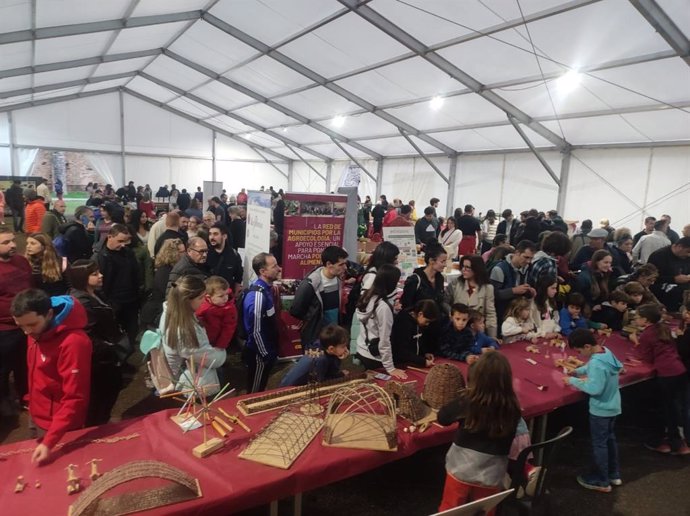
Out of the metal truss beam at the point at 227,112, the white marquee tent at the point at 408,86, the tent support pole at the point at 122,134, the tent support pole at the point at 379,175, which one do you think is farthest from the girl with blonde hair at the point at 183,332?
the tent support pole at the point at 122,134

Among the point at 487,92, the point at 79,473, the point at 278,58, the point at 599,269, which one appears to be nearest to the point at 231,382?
the point at 79,473

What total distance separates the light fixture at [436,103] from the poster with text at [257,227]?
7.41m

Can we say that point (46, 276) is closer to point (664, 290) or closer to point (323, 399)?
point (323, 399)

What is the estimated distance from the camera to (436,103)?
1131cm

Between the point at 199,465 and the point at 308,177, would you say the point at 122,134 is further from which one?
the point at 199,465

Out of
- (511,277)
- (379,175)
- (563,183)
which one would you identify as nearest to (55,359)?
(511,277)

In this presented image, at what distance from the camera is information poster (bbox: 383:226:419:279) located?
5895 millimetres

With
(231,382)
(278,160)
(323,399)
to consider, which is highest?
(278,160)

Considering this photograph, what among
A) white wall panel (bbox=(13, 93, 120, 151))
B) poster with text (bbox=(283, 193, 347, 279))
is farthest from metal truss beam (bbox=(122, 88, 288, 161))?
poster with text (bbox=(283, 193, 347, 279))

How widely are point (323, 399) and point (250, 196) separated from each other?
11.2 feet

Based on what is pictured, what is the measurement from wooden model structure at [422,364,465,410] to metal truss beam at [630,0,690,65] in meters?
6.03

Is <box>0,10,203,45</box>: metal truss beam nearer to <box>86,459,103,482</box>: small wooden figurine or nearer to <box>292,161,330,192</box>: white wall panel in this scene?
<box>86,459,103,482</box>: small wooden figurine

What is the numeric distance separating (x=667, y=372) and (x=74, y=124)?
2187cm

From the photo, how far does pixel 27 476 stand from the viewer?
168 cm
